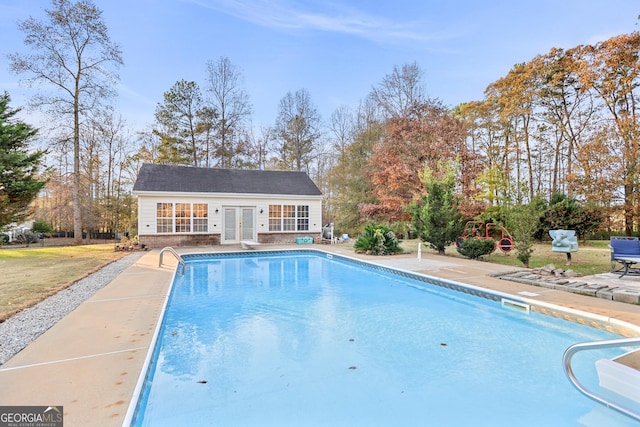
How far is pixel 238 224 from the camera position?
595 inches

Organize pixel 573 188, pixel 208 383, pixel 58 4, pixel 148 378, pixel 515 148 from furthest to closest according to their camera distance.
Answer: pixel 515 148, pixel 58 4, pixel 573 188, pixel 208 383, pixel 148 378

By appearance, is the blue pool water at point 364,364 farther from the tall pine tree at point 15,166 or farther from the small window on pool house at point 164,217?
the tall pine tree at point 15,166

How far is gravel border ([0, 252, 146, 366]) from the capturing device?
3.49 m

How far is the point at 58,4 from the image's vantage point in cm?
1496

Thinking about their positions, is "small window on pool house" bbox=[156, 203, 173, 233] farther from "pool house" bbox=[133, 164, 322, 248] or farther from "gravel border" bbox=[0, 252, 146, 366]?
"gravel border" bbox=[0, 252, 146, 366]

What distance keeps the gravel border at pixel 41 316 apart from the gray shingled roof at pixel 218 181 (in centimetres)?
765

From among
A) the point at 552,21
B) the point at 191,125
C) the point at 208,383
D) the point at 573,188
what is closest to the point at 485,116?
the point at 552,21

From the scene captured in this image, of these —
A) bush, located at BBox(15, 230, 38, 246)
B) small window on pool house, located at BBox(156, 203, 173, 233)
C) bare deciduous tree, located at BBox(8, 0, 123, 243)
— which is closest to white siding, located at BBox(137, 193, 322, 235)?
small window on pool house, located at BBox(156, 203, 173, 233)

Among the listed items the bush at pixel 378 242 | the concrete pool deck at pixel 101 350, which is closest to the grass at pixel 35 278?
the concrete pool deck at pixel 101 350

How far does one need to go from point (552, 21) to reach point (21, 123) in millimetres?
22828

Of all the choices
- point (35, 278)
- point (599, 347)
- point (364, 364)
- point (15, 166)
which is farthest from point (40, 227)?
point (599, 347)

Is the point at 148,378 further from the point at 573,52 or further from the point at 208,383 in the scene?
the point at 573,52

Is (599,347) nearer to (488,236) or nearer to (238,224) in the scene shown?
(488,236)

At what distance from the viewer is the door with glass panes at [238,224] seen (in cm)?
1493
